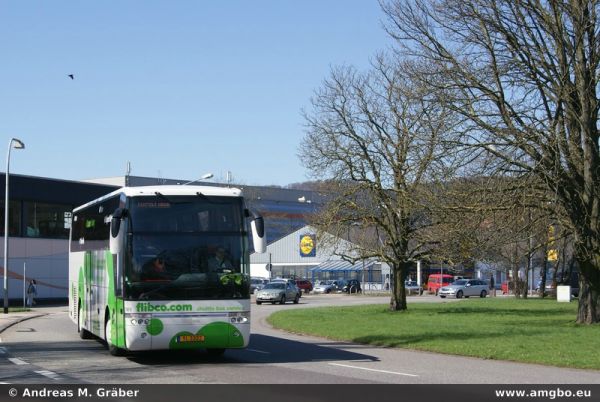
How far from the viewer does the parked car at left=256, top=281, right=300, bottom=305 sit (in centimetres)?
5569

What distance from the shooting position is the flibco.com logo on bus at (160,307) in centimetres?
1623

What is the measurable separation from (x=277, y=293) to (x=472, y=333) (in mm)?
30912

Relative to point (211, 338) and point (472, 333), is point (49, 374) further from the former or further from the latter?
point (472, 333)

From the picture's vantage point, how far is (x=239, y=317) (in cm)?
1672

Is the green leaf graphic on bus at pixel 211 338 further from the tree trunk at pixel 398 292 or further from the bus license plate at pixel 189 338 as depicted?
the tree trunk at pixel 398 292

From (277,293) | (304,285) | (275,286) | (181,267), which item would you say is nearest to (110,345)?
(181,267)

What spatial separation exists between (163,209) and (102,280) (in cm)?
346

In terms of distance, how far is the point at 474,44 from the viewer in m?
26.9

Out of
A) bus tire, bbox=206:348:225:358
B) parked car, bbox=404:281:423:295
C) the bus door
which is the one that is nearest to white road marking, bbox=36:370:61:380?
bus tire, bbox=206:348:225:358

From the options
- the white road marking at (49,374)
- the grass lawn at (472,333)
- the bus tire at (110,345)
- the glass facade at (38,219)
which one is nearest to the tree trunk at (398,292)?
the grass lawn at (472,333)

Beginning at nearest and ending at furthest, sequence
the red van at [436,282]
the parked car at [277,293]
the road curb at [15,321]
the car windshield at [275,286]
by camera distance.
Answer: the road curb at [15,321] → the parked car at [277,293] → the car windshield at [275,286] → the red van at [436,282]

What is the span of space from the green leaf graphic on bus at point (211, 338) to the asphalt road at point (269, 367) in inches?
16.9
